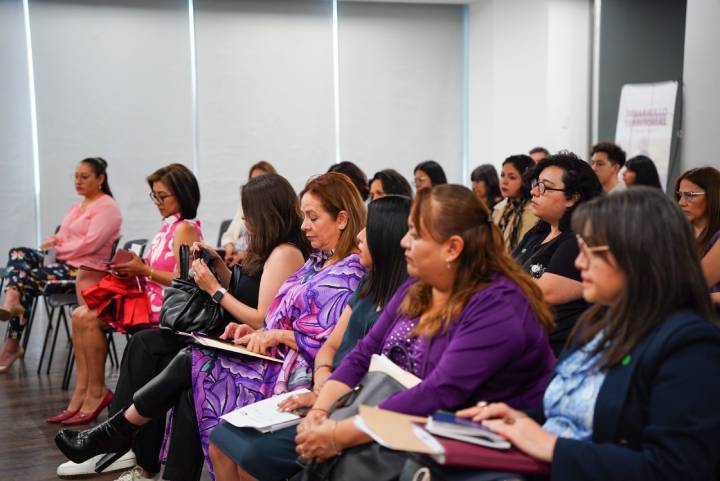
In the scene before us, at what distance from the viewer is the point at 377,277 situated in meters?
2.66

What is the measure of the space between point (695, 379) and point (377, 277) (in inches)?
49.2

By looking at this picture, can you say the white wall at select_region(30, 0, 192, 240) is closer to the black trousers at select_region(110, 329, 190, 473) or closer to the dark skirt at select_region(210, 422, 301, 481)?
the black trousers at select_region(110, 329, 190, 473)

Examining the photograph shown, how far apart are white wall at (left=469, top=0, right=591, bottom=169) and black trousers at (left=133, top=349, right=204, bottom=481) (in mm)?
6297

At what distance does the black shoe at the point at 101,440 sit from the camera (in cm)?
328

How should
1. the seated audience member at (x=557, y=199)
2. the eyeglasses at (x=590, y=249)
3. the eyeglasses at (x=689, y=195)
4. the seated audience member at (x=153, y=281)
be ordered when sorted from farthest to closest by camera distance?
the seated audience member at (x=153, y=281), the eyeglasses at (x=689, y=195), the seated audience member at (x=557, y=199), the eyeglasses at (x=590, y=249)

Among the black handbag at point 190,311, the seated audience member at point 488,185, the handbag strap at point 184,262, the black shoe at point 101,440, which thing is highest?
the seated audience member at point 488,185

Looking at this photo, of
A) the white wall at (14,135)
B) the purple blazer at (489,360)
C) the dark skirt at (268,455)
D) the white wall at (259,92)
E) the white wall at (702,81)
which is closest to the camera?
the purple blazer at (489,360)

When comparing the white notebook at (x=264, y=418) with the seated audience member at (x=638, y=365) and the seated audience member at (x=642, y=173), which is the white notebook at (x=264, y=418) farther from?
the seated audience member at (x=642, y=173)

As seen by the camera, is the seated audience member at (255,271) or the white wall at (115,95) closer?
the seated audience member at (255,271)

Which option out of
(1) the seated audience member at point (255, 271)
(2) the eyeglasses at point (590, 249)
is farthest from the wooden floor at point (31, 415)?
A: (2) the eyeglasses at point (590, 249)

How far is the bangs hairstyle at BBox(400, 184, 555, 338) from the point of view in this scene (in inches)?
83.7

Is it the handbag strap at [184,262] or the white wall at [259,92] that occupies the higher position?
the white wall at [259,92]

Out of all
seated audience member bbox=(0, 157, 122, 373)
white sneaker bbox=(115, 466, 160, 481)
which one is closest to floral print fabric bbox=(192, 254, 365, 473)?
white sneaker bbox=(115, 466, 160, 481)

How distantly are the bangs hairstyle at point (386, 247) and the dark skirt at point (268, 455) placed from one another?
1.69 ft
